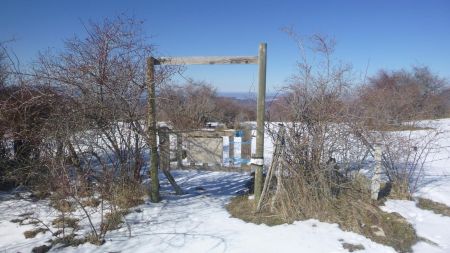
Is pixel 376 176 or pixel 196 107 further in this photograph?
pixel 196 107

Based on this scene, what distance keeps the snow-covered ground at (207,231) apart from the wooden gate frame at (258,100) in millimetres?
682

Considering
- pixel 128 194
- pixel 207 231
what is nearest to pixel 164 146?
pixel 128 194

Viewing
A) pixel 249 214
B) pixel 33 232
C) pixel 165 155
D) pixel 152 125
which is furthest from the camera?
pixel 165 155

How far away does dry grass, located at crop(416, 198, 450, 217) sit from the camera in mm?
5238

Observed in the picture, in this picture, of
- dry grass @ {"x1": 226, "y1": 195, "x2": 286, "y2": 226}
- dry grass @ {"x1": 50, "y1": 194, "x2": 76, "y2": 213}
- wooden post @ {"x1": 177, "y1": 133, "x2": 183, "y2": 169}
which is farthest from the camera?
wooden post @ {"x1": 177, "y1": 133, "x2": 183, "y2": 169}

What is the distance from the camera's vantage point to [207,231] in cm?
447

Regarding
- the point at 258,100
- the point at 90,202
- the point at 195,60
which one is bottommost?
the point at 90,202

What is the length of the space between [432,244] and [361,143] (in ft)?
6.21

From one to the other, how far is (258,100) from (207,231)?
1997 mm

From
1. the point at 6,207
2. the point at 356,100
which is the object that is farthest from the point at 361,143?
the point at 6,207

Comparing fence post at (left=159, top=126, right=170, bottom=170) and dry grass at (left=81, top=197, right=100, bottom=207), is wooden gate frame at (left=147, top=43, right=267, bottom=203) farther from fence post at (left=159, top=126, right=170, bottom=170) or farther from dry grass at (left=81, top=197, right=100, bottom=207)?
dry grass at (left=81, top=197, right=100, bottom=207)

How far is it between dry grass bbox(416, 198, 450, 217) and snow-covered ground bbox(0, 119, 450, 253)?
146mm

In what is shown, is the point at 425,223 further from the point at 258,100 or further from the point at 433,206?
the point at 258,100

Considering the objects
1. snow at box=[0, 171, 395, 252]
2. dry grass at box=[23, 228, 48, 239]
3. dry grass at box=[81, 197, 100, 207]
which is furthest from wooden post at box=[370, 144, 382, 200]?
dry grass at box=[23, 228, 48, 239]
